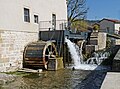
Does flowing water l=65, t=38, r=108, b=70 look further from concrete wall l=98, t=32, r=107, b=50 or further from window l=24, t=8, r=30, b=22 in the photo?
window l=24, t=8, r=30, b=22

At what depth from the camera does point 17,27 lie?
14633 mm

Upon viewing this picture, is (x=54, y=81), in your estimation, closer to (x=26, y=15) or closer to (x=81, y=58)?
(x=26, y=15)

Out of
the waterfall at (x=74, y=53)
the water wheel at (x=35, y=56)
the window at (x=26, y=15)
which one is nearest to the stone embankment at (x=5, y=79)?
the water wheel at (x=35, y=56)

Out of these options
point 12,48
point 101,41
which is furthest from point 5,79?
point 101,41

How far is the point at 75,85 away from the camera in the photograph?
1073 cm

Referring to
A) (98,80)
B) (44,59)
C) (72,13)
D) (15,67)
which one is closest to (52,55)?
(44,59)

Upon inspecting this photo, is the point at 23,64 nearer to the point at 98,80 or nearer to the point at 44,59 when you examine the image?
the point at 44,59

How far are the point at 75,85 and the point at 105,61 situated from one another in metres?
7.12

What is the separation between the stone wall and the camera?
525 inches

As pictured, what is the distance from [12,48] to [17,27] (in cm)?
126

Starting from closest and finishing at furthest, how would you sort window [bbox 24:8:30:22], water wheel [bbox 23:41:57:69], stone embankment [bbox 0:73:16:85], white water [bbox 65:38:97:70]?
stone embankment [bbox 0:73:16:85]
water wheel [bbox 23:41:57:69]
window [bbox 24:8:30:22]
white water [bbox 65:38:97:70]

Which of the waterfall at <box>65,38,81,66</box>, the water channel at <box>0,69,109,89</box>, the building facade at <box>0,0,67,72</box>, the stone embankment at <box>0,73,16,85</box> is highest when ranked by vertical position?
the building facade at <box>0,0,67,72</box>

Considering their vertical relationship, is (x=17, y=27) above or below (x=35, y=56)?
above

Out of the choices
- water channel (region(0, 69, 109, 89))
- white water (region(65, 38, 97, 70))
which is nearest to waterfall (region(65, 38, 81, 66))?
white water (region(65, 38, 97, 70))
